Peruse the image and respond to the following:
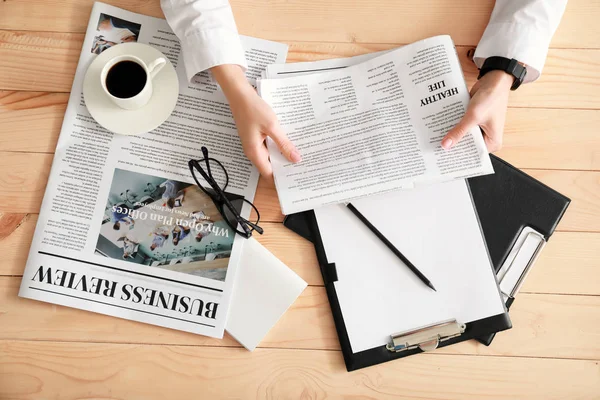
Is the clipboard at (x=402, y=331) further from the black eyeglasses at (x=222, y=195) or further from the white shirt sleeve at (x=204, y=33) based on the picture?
the white shirt sleeve at (x=204, y=33)

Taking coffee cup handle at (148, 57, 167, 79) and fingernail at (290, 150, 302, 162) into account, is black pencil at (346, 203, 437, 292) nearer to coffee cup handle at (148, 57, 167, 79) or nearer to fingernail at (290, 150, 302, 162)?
fingernail at (290, 150, 302, 162)

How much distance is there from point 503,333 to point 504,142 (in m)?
0.27

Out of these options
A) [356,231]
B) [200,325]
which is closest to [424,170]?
[356,231]

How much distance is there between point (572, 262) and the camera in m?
0.66

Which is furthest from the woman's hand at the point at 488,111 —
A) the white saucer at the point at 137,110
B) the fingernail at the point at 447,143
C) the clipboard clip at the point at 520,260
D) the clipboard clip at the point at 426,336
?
the white saucer at the point at 137,110

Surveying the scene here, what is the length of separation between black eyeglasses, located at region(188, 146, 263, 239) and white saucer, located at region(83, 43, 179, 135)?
0.28ft

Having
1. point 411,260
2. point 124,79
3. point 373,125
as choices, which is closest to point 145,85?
point 124,79

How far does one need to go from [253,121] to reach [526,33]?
15.3 inches

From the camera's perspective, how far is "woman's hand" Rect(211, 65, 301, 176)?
0.61 metres

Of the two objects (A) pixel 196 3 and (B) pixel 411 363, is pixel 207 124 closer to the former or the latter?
(A) pixel 196 3

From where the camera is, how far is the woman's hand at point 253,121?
0.61 metres

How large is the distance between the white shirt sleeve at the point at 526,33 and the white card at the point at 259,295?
41cm

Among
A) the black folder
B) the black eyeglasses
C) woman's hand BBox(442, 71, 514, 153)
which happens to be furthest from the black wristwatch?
the black eyeglasses

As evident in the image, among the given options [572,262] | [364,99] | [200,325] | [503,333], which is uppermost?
[364,99]
